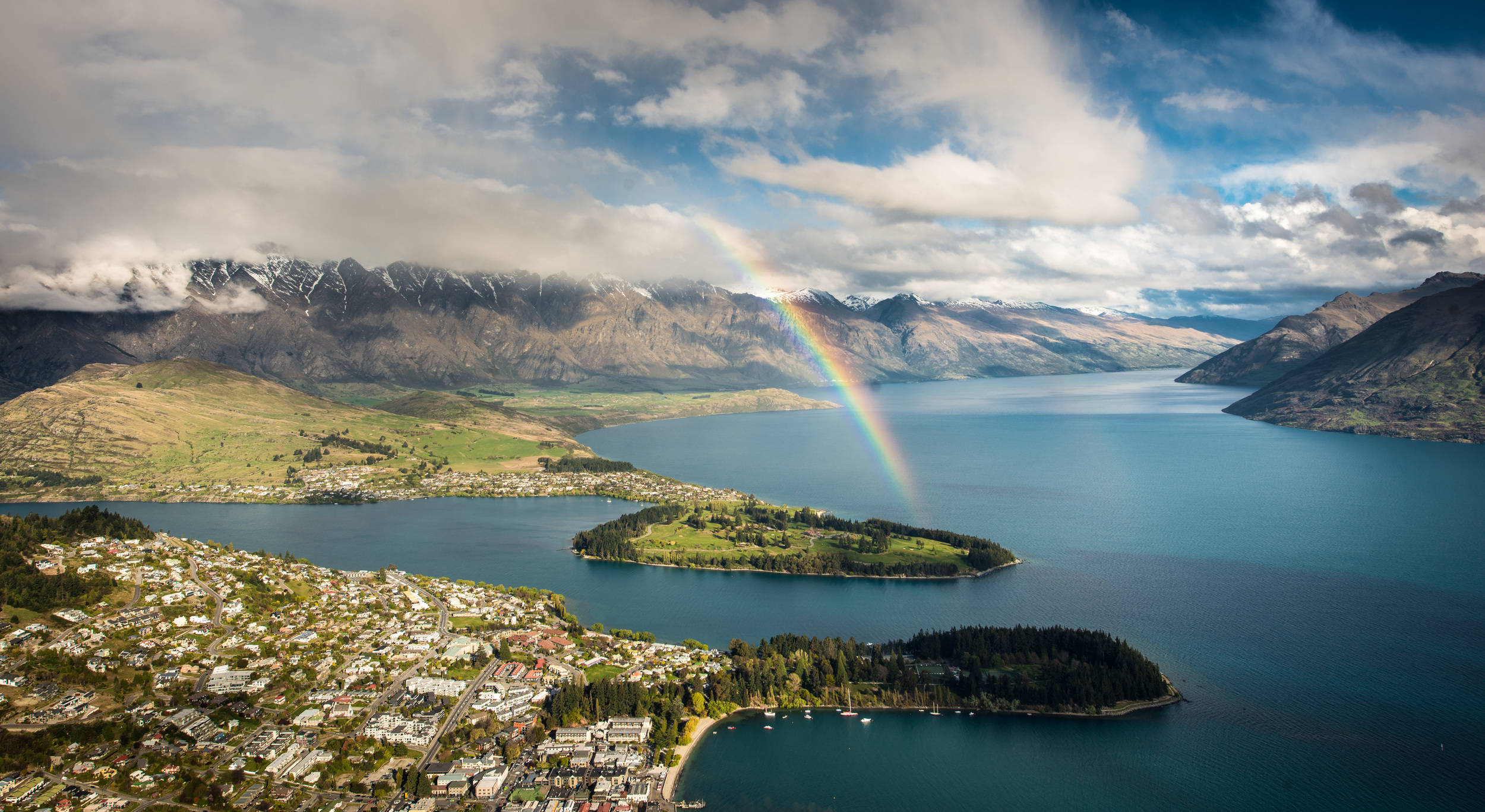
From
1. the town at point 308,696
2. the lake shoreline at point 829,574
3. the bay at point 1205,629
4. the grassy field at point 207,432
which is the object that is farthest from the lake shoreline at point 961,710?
the grassy field at point 207,432

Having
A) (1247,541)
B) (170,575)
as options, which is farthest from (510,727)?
(1247,541)

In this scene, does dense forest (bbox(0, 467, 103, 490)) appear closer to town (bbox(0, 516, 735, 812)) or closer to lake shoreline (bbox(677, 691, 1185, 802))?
town (bbox(0, 516, 735, 812))

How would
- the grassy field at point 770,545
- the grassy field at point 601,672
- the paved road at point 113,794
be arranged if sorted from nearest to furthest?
the paved road at point 113,794 < the grassy field at point 601,672 < the grassy field at point 770,545

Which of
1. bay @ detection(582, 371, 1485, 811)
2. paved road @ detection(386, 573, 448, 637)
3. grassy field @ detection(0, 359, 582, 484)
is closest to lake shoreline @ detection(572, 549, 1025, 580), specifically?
bay @ detection(582, 371, 1485, 811)

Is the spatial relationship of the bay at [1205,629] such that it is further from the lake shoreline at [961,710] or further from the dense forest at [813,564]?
the dense forest at [813,564]

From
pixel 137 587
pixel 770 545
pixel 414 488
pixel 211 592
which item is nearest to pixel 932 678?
pixel 770 545

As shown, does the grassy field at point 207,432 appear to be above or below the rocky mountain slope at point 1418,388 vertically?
below
